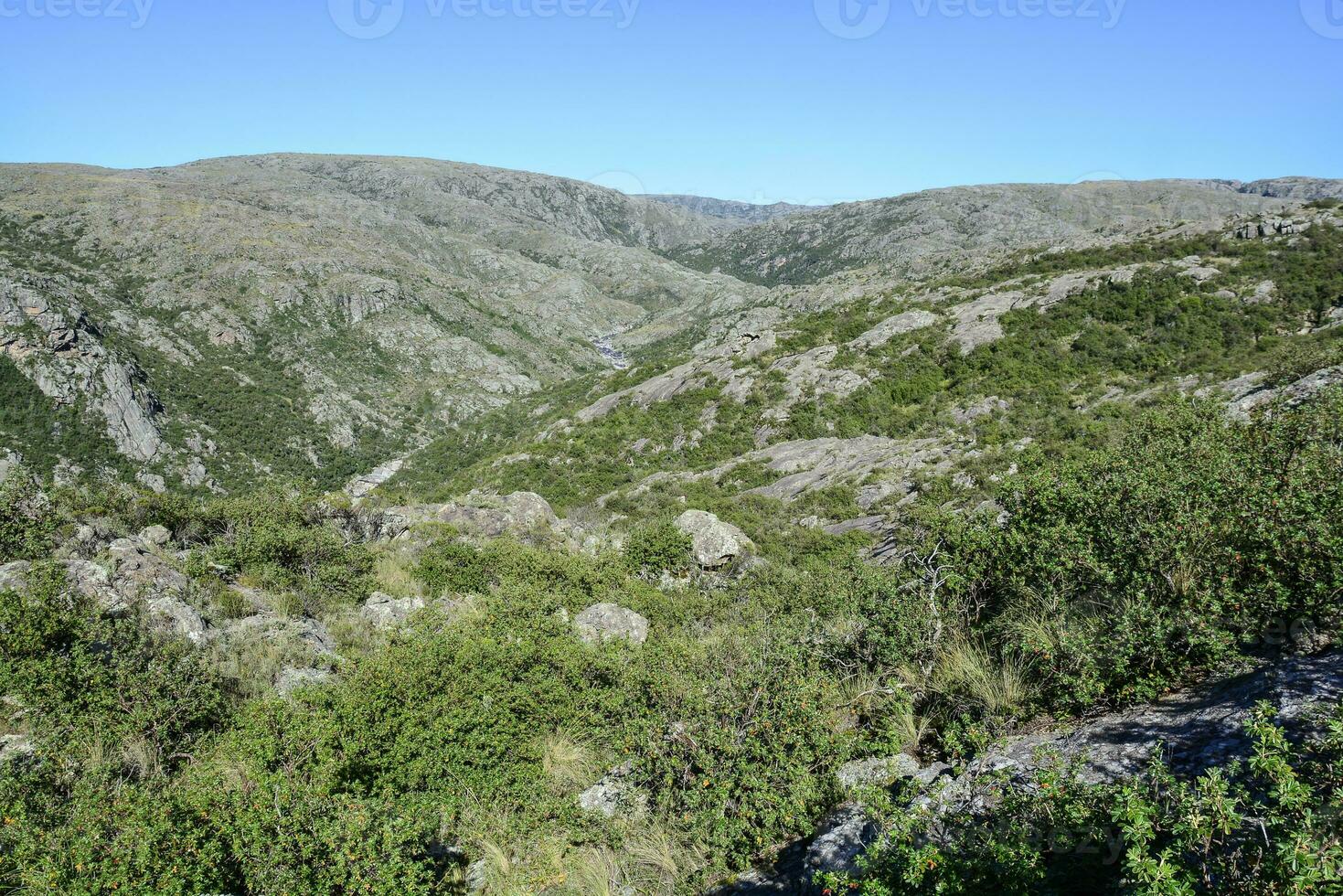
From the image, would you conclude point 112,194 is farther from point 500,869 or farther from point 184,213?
point 500,869

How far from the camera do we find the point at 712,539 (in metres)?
19.1

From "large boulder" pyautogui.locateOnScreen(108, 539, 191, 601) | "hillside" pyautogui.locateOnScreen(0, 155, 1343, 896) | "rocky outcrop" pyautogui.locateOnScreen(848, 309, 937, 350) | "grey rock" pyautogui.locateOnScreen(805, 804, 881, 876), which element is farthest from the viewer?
"rocky outcrop" pyautogui.locateOnScreen(848, 309, 937, 350)

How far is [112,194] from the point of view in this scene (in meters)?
150

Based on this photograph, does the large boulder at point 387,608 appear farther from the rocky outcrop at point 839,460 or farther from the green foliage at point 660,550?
the rocky outcrop at point 839,460

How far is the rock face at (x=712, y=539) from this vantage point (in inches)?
734

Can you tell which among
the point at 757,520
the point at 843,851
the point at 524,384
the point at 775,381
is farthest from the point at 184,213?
the point at 843,851

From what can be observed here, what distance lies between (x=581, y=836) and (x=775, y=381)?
31725 millimetres

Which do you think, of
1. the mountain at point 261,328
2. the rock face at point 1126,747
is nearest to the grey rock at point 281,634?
the rock face at point 1126,747

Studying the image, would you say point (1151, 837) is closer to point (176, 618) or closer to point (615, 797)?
point (615, 797)

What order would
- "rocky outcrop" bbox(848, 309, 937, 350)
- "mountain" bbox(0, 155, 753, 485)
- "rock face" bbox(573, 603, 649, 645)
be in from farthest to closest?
"mountain" bbox(0, 155, 753, 485) → "rocky outcrop" bbox(848, 309, 937, 350) → "rock face" bbox(573, 603, 649, 645)

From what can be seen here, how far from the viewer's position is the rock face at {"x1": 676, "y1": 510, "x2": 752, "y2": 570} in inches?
734

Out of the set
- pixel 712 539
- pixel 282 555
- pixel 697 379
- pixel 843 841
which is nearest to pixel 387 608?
pixel 282 555

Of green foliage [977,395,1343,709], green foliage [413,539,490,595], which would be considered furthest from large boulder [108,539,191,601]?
green foliage [977,395,1343,709]

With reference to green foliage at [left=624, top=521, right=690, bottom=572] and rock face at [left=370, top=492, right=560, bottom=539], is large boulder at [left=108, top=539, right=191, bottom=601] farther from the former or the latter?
green foliage at [left=624, top=521, right=690, bottom=572]
